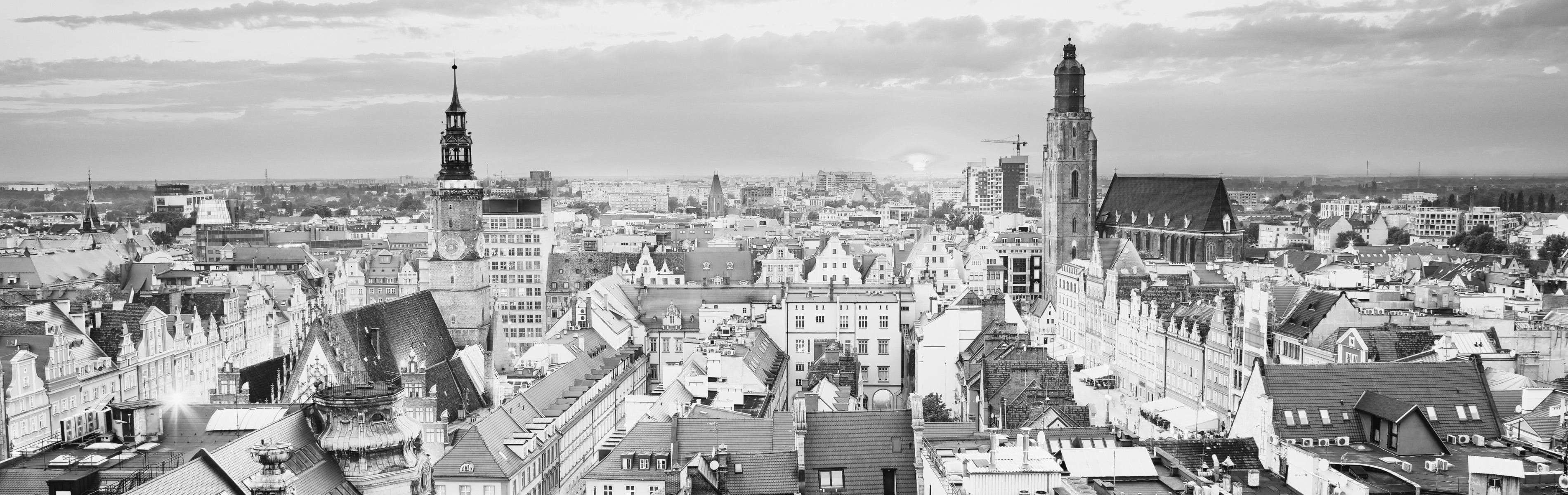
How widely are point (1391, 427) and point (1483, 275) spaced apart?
2860 inches

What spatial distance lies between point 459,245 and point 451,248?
1.81 feet

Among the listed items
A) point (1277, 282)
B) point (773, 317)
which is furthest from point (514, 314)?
point (1277, 282)

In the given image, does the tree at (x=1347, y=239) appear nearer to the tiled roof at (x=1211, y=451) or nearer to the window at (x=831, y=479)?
the tiled roof at (x=1211, y=451)

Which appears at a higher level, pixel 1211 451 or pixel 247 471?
pixel 247 471

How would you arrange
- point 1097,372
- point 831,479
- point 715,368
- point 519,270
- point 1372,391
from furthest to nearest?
point 519,270 → point 1097,372 → point 715,368 → point 1372,391 → point 831,479

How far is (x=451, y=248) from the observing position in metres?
76.8

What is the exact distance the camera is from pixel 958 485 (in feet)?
107

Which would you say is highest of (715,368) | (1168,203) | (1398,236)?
(1168,203)

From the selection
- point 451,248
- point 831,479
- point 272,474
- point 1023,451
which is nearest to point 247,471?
point 272,474

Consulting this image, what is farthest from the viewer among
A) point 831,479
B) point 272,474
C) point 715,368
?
point 715,368

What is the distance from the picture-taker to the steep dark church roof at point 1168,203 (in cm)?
11194

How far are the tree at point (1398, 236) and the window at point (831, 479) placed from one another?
526 feet

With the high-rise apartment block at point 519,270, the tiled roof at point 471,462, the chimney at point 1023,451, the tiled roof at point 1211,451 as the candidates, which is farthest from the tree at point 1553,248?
the tiled roof at point 471,462

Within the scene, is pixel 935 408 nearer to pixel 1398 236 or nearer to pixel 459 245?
pixel 459 245
